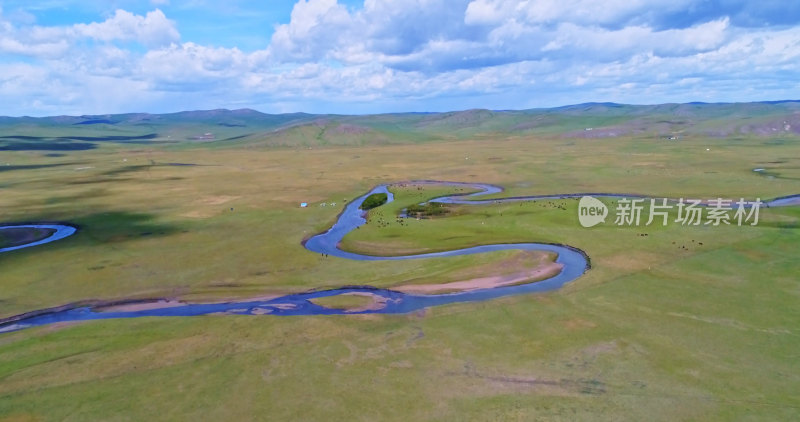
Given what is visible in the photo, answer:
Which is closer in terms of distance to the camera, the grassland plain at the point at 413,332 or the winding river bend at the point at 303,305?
the grassland plain at the point at 413,332

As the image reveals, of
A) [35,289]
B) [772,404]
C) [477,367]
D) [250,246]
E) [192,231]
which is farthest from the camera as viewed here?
[192,231]

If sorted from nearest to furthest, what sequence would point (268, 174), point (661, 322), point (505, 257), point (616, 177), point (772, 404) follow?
point (772, 404)
point (661, 322)
point (505, 257)
point (616, 177)
point (268, 174)

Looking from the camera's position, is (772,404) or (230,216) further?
(230,216)

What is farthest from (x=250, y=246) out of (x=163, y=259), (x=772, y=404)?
(x=772, y=404)

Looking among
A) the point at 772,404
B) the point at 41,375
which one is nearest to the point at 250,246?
the point at 41,375

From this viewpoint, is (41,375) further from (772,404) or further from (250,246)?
(772,404)

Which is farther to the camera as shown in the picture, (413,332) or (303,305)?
(303,305)

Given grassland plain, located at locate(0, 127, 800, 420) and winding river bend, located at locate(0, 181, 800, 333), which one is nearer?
grassland plain, located at locate(0, 127, 800, 420)

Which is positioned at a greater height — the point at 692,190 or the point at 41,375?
the point at 692,190
